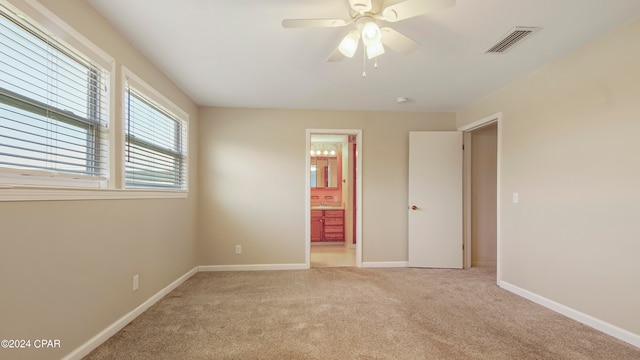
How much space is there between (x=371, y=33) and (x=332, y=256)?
3.93 metres

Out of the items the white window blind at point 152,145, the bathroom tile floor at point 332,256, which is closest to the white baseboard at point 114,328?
the white window blind at point 152,145

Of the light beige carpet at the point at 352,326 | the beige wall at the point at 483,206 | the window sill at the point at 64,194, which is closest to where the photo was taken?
the window sill at the point at 64,194

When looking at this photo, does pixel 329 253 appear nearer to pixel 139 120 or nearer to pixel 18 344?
pixel 139 120

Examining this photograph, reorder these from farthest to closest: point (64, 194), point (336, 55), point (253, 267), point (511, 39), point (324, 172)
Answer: point (324, 172), point (253, 267), point (511, 39), point (336, 55), point (64, 194)

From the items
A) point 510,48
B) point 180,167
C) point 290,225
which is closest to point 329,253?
point 290,225

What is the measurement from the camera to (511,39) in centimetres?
224

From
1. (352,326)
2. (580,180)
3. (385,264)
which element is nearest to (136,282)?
(352,326)

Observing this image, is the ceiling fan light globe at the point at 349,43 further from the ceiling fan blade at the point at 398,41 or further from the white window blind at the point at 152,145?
Result: the white window blind at the point at 152,145

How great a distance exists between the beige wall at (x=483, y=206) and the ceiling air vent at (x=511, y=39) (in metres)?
2.03

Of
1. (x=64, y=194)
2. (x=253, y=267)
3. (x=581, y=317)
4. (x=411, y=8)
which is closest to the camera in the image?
(x=411, y=8)

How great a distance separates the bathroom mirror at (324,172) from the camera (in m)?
6.64

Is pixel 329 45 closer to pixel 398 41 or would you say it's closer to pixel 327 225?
pixel 398 41

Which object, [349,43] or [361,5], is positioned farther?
[349,43]

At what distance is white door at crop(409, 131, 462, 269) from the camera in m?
4.05
